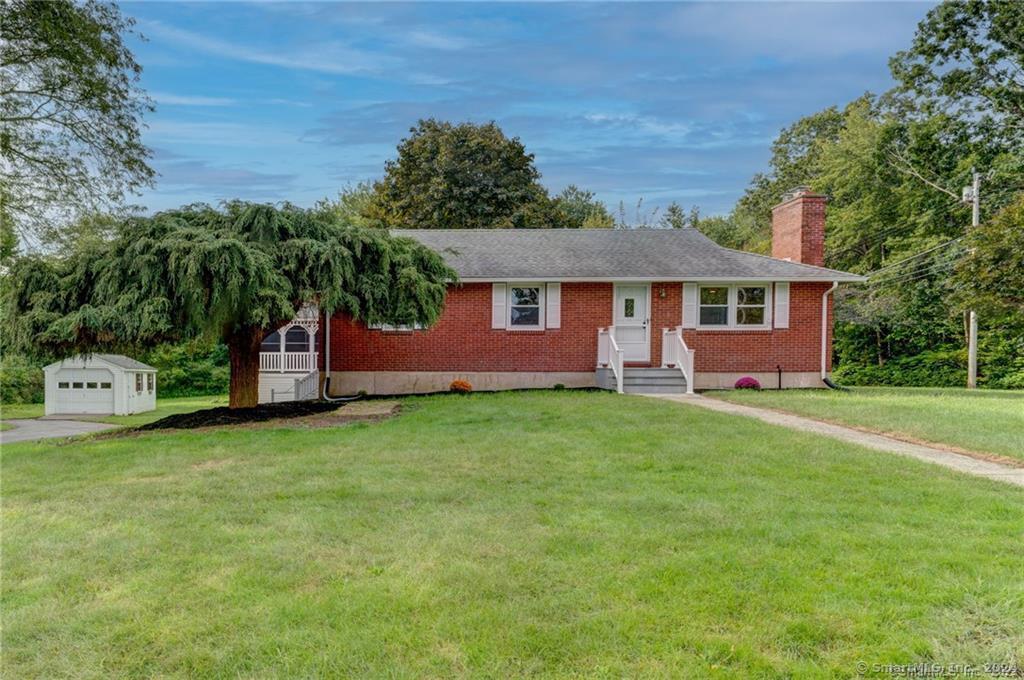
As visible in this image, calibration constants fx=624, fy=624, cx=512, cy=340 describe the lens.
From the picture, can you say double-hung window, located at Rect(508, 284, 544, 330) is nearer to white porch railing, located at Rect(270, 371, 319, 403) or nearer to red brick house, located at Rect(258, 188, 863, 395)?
red brick house, located at Rect(258, 188, 863, 395)

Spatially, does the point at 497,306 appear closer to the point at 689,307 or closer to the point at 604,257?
the point at 604,257

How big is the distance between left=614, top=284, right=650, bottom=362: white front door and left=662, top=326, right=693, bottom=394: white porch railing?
17.7 inches

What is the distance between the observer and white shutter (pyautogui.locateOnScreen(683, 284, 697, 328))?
15.9 m

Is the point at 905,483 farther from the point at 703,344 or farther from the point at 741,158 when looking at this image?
the point at 741,158

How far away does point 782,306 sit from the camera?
15.8 m

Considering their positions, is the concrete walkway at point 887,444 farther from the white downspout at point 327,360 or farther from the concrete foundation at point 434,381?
the white downspout at point 327,360

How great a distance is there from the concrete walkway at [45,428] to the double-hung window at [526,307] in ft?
31.9

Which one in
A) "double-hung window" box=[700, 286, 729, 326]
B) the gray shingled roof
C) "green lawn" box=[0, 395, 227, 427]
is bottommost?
"green lawn" box=[0, 395, 227, 427]

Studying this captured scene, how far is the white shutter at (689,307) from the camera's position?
15.9 m

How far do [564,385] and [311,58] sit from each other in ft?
30.7

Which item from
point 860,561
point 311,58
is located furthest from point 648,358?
point 860,561

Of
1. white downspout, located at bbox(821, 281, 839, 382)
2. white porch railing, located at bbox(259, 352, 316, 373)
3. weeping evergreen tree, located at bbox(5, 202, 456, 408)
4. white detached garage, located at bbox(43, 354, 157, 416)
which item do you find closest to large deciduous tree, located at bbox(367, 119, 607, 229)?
white detached garage, located at bbox(43, 354, 157, 416)

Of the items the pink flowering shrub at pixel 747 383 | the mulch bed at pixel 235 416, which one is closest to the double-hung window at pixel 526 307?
the pink flowering shrub at pixel 747 383

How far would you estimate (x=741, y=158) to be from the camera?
37.7m
